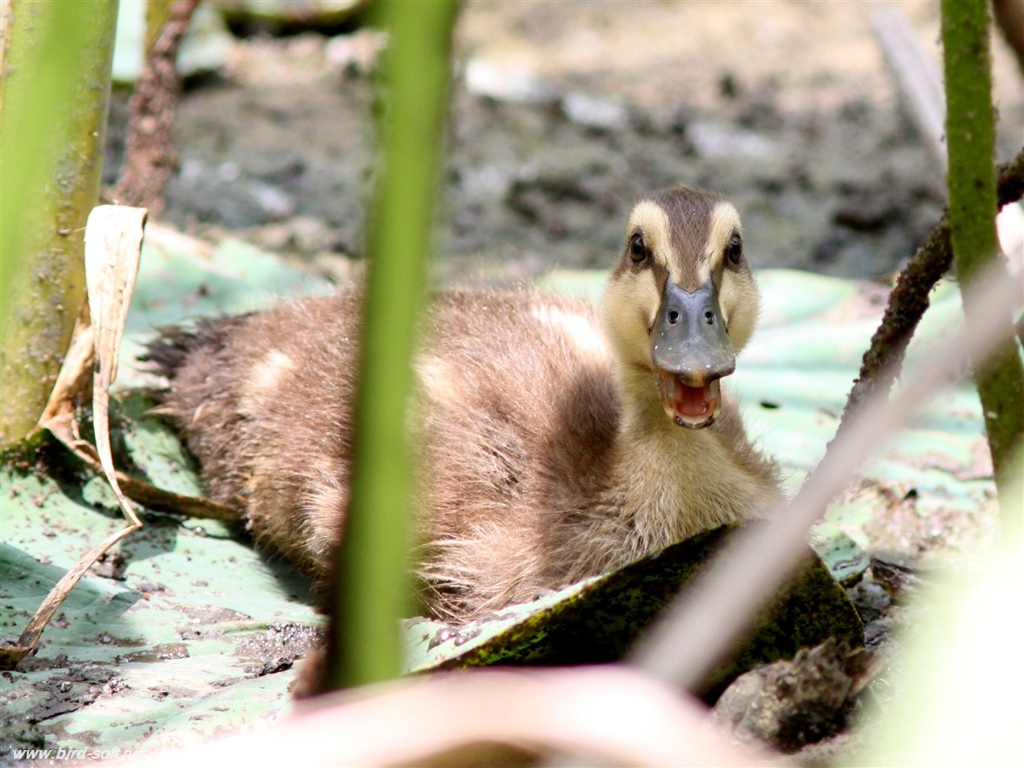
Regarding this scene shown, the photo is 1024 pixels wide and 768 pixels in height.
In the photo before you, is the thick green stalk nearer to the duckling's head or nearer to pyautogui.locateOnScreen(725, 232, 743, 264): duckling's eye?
the duckling's head

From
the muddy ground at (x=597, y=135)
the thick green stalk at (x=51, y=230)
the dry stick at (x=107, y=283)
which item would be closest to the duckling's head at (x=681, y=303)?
the dry stick at (x=107, y=283)

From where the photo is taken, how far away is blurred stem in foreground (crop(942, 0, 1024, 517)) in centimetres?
141

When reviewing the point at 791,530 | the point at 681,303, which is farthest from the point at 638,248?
the point at 791,530

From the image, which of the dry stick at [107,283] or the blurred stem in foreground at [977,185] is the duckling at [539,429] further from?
the blurred stem in foreground at [977,185]

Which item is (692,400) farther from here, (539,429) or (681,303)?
(539,429)

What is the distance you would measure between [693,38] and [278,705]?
6.26m

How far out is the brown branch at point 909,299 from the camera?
6.18 feet

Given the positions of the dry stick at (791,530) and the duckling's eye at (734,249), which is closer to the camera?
the dry stick at (791,530)

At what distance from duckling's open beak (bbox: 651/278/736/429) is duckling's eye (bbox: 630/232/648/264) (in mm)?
249

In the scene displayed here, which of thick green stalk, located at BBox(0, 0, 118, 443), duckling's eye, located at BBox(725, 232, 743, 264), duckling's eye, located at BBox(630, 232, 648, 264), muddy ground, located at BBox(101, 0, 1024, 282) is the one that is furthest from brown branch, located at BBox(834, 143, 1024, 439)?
muddy ground, located at BBox(101, 0, 1024, 282)

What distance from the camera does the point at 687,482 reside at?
8.11 ft

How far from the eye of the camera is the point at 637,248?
8.63 ft

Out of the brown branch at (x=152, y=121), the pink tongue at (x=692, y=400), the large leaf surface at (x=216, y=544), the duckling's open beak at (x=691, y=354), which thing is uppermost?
the brown branch at (x=152, y=121)

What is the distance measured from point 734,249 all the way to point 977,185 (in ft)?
3.76
